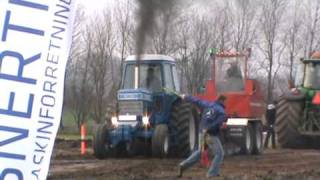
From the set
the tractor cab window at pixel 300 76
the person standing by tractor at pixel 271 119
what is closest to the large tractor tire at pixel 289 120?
the tractor cab window at pixel 300 76

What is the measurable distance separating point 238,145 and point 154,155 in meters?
3.89

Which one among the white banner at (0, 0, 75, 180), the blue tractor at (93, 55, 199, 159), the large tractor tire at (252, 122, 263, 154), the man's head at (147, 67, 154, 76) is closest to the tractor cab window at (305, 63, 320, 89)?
the large tractor tire at (252, 122, 263, 154)

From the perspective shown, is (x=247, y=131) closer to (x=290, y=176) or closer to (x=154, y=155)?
(x=154, y=155)

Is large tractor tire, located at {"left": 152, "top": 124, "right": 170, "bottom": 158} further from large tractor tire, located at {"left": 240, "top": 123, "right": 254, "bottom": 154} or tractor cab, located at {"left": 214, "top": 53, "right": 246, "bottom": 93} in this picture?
tractor cab, located at {"left": 214, "top": 53, "right": 246, "bottom": 93}

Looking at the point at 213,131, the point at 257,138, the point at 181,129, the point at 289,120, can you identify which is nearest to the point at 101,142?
the point at 181,129

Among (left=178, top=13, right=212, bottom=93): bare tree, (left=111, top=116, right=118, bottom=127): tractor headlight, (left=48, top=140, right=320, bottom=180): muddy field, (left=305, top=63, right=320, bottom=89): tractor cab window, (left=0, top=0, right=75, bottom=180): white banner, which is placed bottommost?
(left=48, top=140, right=320, bottom=180): muddy field

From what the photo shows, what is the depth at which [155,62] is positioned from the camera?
607 inches

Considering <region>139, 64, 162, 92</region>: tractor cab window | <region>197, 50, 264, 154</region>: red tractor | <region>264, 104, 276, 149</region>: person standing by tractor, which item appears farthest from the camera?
<region>264, 104, 276, 149</region>: person standing by tractor

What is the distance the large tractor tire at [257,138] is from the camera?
60.1ft

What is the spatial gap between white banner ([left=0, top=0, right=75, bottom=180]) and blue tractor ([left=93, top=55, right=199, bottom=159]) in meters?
12.0

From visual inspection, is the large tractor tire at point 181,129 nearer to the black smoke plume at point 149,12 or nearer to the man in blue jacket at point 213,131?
the man in blue jacket at point 213,131

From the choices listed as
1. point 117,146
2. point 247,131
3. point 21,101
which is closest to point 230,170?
point 117,146

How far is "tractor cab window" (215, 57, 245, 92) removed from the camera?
18.0 meters

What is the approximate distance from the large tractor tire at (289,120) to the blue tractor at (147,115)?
351cm
